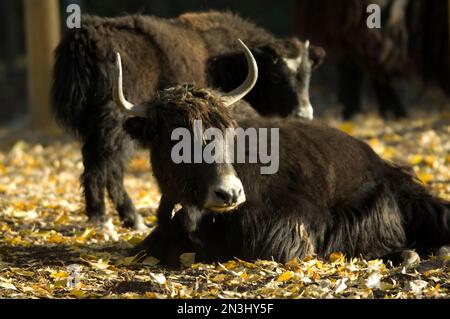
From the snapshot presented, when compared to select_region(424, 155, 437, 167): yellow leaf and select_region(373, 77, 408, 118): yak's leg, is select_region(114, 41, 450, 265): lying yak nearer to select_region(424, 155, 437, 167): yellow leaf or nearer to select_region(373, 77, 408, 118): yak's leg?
select_region(424, 155, 437, 167): yellow leaf

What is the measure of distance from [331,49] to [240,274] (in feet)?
25.8

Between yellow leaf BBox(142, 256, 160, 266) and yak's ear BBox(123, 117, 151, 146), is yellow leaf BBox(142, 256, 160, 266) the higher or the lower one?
the lower one

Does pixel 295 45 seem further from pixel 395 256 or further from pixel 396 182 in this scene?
pixel 395 256

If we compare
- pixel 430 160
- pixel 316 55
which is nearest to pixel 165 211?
pixel 316 55

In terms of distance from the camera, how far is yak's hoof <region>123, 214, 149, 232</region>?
737cm

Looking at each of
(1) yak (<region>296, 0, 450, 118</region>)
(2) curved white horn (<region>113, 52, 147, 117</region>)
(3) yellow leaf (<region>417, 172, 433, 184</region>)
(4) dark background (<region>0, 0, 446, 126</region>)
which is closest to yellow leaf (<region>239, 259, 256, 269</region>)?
(2) curved white horn (<region>113, 52, 147, 117</region>)

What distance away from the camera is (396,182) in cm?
643

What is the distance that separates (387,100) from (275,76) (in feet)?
15.0

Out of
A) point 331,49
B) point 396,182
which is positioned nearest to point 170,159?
point 396,182

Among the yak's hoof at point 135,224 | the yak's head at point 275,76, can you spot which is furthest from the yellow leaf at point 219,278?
the yak's head at point 275,76

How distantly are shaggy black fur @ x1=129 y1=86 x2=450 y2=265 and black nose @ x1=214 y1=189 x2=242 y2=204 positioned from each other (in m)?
0.14

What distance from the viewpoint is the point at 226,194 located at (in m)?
5.20

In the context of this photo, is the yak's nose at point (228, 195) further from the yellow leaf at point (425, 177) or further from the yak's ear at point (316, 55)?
the yak's ear at point (316, 55)

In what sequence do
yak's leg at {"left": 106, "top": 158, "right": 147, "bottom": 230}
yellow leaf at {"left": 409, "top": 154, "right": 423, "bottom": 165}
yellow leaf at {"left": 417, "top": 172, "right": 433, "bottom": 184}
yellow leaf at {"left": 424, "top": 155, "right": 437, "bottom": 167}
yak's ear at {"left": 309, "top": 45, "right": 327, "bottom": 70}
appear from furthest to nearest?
yellow leaf at {"left": 409, "top": 154, "right": 423, "bottom": 165}, yellow leaf at {"left": 424, "top": 155, "right": 437, "bottom": 167}, yak's ear at {"left": 309, "top": 45, "right": 327, "bottom": 70}, yellow leaf at {"left": 417, "top": 172, "right": 433, "bottom": 184}, yak's leg at {"left": 106, "top": 158, "right": 147, "bottom": 230}
